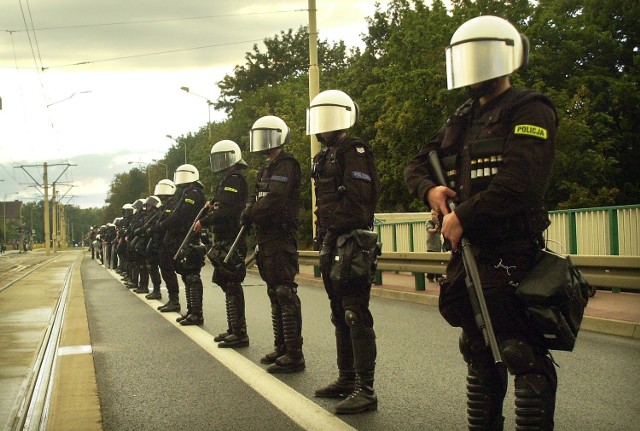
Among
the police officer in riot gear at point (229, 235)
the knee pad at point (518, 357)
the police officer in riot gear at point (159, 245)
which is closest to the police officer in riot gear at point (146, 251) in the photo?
the police officer in riot gear at point (159, 245)

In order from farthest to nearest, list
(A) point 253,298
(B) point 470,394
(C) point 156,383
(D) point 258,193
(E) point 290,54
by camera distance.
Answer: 1. (E) point 290,54
2. (A) point 253,298
3. (D) point 258,193
4. (C) point 156,383
5. (B) point 470,394

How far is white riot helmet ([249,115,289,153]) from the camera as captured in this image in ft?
23.9

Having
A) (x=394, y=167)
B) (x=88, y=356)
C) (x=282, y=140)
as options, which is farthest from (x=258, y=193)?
(x=394, y=167)

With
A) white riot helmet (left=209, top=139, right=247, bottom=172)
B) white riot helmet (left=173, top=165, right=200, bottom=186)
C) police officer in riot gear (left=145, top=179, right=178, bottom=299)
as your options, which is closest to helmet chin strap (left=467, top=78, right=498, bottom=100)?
white riot helmet (left=209, top=139, right=247, bottom=172)

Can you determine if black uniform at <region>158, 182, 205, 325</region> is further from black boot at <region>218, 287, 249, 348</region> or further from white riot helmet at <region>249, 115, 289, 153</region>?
white riot helmet at <region>249, 115, 289, 153</region>

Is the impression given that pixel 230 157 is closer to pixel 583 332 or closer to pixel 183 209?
pixel 183 209

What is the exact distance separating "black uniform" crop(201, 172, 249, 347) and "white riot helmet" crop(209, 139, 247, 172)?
12cm

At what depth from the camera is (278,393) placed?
5984 mm

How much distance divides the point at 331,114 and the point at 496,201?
2.46 m

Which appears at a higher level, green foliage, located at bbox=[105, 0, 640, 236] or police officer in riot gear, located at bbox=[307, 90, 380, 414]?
green foliage, located at bbox=[105, 0, 640, 236]

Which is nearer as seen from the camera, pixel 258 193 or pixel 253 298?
pixel 258 193

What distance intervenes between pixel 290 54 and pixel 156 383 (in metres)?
58.8

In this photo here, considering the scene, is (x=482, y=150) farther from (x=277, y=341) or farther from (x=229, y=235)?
(x=229, y=235)

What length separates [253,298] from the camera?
14492mm
